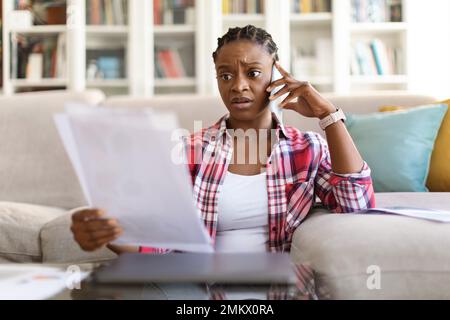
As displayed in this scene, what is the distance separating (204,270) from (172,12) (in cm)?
264

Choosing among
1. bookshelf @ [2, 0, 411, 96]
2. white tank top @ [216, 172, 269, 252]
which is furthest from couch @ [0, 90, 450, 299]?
bookshelf @ [2, 0, 411, 96]

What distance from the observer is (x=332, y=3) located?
2.96 meters

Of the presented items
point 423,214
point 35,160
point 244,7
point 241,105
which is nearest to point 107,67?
point 244,7

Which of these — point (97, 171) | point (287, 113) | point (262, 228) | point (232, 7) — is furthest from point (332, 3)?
point (97, 171)

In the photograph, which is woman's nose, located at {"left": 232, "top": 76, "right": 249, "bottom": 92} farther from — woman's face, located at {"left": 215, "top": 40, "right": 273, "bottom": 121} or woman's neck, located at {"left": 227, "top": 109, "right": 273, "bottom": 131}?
woman's neck, located at {"left": 227, "top": 109, "right": 273, "bottom": 131}

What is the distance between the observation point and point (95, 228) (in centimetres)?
75

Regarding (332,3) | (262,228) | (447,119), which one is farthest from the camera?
(332,3)

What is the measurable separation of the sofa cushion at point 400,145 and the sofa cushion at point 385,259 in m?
0.70

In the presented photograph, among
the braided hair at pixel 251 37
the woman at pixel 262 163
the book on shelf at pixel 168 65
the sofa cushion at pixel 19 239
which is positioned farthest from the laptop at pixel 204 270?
the book on shelf at pixel 168 65

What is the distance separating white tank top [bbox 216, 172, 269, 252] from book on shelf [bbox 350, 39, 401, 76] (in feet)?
6.70

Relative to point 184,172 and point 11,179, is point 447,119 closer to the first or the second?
point 184,172

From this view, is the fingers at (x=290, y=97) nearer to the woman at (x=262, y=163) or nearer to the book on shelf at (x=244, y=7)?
the woman at (x=262, y=163)

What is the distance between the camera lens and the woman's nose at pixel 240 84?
3.60 ft
